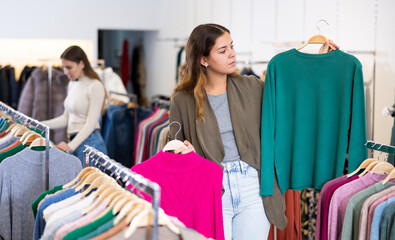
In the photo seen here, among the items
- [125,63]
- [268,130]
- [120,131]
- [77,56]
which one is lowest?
[120,131]

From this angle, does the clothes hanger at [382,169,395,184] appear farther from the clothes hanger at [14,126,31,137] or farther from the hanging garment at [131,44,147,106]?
the hanging garment at [131,44,147,106]

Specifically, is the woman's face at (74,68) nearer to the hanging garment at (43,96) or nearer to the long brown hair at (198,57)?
the long brown hair at (198,57)

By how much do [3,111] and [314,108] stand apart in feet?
6.95

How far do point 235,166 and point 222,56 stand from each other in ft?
1.77

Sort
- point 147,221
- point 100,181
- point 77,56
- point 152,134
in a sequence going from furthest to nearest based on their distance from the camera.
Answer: point 152,134 → point 77,56 → point 100,181 → point 147,221

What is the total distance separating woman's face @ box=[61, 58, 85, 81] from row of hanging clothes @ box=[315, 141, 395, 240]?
2.34 meters

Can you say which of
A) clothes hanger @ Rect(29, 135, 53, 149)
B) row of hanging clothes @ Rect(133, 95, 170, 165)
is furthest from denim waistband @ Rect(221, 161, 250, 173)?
row of hanging clothes @ Rect(133, 95, 170, 165)

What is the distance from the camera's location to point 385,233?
2125 millimetres

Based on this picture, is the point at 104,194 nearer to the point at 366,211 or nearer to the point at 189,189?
the point at 189,189

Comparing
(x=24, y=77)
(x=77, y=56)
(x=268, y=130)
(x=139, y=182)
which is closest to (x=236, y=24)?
(x=77, y=56)

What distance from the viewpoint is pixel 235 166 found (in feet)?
7.92

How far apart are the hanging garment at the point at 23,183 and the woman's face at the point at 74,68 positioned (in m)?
1.50

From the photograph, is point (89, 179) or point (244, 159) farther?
point (244, 159)

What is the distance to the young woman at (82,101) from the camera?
13.0ft
